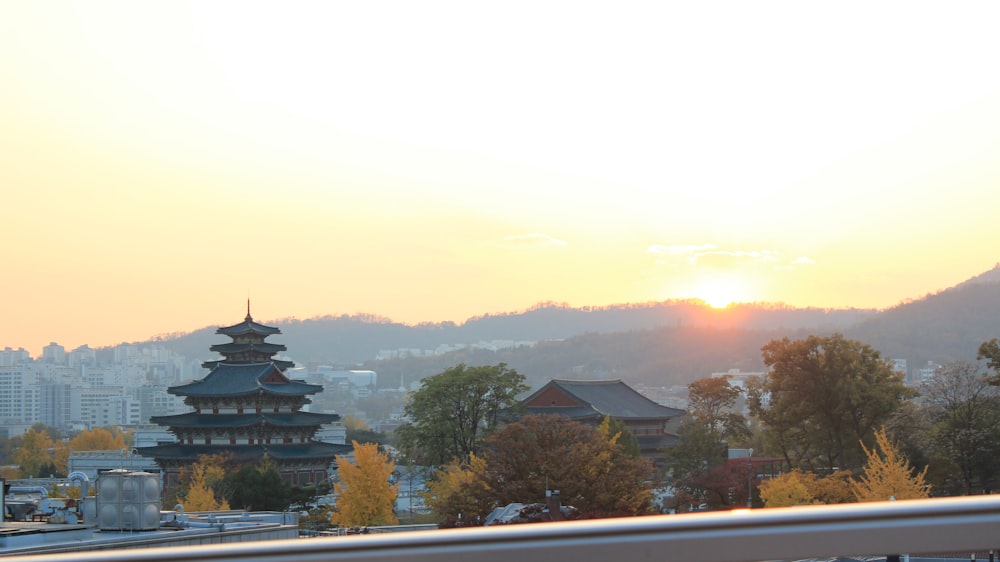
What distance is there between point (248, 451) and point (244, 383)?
9.03 ft

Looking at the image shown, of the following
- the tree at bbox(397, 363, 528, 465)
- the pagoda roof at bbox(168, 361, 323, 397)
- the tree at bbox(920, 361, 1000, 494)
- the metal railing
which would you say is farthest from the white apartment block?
the metal railing

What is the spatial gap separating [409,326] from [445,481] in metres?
168

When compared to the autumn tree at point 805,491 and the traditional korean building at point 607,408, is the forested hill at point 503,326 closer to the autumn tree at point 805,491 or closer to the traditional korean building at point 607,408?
the traditional korean building at point 607,408

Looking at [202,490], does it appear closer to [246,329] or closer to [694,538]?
[246,329]

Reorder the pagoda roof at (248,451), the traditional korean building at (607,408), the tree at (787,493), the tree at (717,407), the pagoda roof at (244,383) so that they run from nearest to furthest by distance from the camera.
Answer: the tree at (787,493)
the tree at (717,407)
the pagoda roof at (248,451)
the pagoda roof at (244,383)
the traditional korean building at (607,408)

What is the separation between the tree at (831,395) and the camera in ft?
81.0

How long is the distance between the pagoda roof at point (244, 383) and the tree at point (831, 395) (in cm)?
1593

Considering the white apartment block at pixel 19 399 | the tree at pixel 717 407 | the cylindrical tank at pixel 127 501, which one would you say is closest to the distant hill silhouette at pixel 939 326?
the tree at pixel 717 407

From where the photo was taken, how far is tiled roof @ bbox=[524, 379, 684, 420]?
4244 cm

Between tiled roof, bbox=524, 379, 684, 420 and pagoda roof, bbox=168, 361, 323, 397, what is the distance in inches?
400

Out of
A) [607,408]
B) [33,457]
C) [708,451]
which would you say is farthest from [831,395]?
[33,457]

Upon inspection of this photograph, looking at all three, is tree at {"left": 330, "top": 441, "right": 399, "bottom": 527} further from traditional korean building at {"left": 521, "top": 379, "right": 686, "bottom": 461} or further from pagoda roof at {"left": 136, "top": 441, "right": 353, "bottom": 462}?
traditional korean building at {"left": 521, "top": 379, "right": 686, "bottom": 461}

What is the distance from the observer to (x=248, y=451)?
3375 centimetres

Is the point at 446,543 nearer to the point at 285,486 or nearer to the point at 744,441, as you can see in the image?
the point at 285,486
